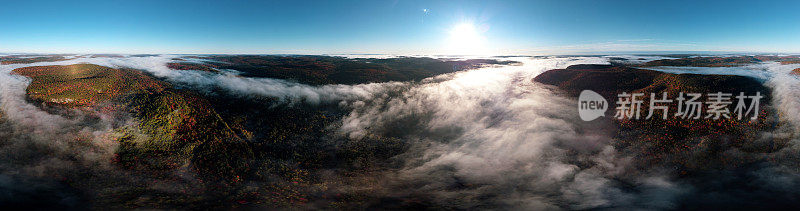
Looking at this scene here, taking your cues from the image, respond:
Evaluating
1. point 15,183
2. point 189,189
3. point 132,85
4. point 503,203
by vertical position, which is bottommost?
point 503,203

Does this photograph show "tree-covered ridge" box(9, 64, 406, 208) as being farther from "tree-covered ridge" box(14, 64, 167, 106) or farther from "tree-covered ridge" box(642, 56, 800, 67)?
"tree-covered ridge" box(642, 56, 800, 67)

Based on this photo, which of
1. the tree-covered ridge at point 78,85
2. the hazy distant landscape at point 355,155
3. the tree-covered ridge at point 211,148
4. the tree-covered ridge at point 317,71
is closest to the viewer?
the hazy distant landscape at point 355,155

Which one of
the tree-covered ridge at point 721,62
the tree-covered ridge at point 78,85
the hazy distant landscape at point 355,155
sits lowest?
the hazy distant landscape at point 355,155

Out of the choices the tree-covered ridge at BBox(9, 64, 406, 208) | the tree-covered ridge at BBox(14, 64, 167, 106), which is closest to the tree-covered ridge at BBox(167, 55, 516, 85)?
the tree-covered ridge at BBox(14, 64, 167, 106)

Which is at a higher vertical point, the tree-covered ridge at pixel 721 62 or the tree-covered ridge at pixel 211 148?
the tree-covered ridge at pixel 721 62

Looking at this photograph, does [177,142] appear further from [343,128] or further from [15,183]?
[343,128]

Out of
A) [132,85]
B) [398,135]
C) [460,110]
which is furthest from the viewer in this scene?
[460,110]

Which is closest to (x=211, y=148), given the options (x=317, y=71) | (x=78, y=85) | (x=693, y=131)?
(x=78, y=85)

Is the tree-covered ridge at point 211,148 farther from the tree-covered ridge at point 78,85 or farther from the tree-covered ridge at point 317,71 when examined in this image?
the tree-covered ridge at point 317,71

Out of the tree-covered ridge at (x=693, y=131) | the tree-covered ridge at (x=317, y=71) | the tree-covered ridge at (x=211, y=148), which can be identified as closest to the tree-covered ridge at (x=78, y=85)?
the tree-covered ridge at (x=211, y=148)

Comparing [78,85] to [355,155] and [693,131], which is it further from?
[693,131]

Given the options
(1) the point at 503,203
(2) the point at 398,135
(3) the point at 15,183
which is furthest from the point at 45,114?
(1) the point at 503,203
